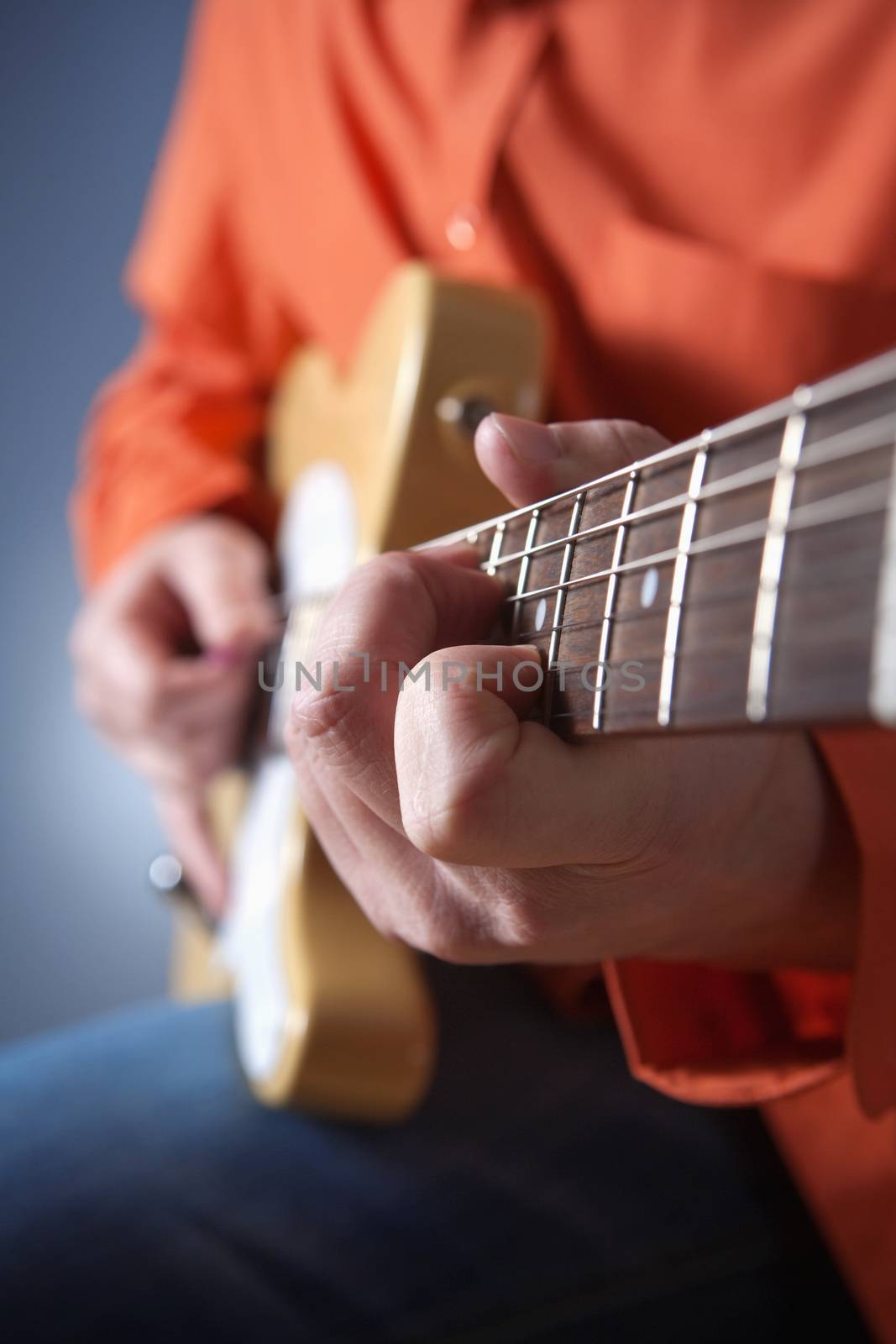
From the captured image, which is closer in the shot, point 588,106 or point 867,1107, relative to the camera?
point 867,1107

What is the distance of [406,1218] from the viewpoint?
0.55 meters

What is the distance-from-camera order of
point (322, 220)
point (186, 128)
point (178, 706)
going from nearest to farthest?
point (178, 706) → point (322, 220) → point (186, 128)

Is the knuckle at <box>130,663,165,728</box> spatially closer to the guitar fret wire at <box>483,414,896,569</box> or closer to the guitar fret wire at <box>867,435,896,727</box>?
the guitar fret wire at <box>483,414,896,569</box>

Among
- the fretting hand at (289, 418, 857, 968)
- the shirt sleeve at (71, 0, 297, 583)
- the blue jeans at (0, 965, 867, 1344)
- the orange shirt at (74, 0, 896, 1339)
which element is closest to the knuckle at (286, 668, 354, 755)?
the fretting hand at (289, 418, 857, 968)

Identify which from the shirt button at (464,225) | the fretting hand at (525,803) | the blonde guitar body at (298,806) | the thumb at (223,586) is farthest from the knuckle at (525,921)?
the shirt button at (464,225)

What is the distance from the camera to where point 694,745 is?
35cm

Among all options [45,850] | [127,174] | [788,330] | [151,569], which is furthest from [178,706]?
[127,174]

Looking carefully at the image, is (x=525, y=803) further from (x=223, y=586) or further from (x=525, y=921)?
(x=223, y=586)

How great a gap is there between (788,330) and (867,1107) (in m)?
0.41

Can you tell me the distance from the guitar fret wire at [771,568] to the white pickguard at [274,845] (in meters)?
0.40

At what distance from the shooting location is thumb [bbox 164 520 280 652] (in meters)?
0.72

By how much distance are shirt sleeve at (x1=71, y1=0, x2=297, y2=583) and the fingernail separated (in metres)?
0.59

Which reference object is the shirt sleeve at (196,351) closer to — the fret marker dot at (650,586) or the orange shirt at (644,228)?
the orange shirt at (644,228)

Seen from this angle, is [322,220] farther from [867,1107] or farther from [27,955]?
[27,955]
